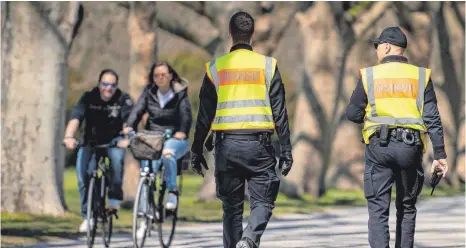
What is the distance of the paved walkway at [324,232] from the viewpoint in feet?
47.9

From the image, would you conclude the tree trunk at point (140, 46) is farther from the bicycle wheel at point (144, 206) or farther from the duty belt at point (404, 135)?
the duty belt at point (404, 135)

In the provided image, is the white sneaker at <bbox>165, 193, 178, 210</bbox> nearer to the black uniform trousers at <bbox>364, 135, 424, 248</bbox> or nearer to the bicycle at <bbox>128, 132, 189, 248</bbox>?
the bicycle at <bbox>128, 132, 189, 248</bbox>

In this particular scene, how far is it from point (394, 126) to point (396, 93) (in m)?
0.25

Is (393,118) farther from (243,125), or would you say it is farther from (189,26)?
(189,26)

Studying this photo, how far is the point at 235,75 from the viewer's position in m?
10.2

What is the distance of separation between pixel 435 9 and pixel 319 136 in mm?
5864

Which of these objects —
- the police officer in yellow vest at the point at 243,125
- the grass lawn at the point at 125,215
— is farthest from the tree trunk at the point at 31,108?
the police officer in yellow vest at the point at 243,125

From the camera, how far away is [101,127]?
1405cm

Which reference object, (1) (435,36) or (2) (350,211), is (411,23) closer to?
(1) (435,36)

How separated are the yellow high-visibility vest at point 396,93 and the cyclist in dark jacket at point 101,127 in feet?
13.1

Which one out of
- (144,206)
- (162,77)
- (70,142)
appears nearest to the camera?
(70,142)

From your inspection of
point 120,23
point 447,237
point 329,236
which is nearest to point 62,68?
point 329,236

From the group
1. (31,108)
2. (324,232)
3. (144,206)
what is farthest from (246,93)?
(31,108)

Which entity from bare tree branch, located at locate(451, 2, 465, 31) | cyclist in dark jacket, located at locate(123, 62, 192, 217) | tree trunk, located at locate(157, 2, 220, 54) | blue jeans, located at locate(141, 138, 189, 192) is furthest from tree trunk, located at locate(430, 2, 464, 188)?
blue jeans, located at locate(141, 138, 189, 192)
